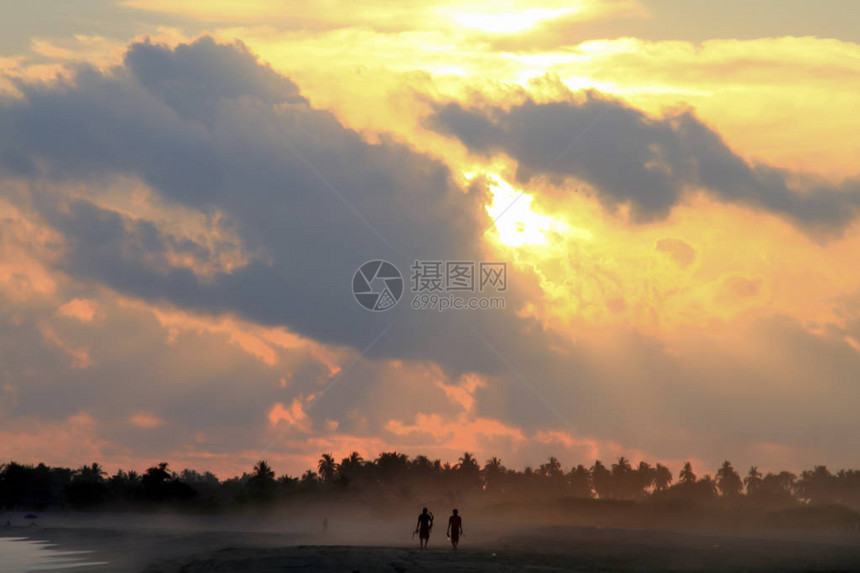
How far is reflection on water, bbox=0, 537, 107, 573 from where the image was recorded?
55750 mm

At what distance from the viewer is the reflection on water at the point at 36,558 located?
183ft

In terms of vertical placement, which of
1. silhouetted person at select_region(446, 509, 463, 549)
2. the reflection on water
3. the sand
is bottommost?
the reflection on water

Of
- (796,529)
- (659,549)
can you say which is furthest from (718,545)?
(796,529)

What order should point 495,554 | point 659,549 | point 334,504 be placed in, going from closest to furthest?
1. point 495,554
2. point 659,549
3. point 334,504

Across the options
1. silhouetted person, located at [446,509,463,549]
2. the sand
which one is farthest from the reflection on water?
silhouetted person, located at [446,509,463,549]

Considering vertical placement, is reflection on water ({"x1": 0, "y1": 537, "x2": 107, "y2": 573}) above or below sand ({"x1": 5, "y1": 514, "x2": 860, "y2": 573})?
below

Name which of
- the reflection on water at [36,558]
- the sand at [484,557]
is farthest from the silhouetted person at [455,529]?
the reflection on water at [36,558]

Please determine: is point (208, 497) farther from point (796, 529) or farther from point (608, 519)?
point (796, 529)

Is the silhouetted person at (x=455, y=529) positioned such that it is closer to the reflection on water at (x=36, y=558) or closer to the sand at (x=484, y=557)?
the sand at (x=484, y=557)

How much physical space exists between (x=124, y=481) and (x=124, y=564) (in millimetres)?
141808

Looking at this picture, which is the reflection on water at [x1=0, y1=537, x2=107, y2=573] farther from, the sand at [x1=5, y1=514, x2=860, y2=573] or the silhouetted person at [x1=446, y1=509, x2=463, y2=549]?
the silhouetted person at [x1=446, y1=509, x2=463, y2=549]

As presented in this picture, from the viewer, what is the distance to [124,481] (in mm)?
186750

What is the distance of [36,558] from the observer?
210 ft

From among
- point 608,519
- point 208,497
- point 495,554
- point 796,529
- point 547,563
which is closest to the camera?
point 547,563
